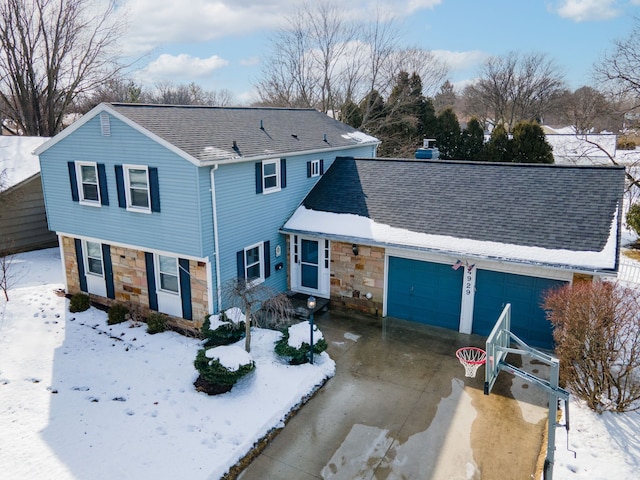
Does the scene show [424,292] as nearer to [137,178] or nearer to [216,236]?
[216,236]

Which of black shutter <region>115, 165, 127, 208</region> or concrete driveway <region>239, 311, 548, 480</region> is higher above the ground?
black shutter <region>115, 165, 127, 208</region>

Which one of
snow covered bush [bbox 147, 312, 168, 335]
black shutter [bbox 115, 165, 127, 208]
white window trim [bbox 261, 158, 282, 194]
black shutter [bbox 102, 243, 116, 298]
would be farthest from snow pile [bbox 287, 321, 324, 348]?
black shutter [bbox 102, 243, 116, 298]

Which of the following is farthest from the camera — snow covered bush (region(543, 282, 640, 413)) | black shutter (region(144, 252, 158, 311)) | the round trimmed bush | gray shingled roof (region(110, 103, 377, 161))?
the round trimmed bush

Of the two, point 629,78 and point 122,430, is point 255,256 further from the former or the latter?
point 629,78

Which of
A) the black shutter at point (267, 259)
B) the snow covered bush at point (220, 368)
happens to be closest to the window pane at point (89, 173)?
the black shutter at point (267, 259)

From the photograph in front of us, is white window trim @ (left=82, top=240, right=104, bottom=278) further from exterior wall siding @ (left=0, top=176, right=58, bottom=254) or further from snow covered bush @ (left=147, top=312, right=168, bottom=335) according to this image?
exterior wall siding @ (left=0, top=176, right=58, bottom=254)

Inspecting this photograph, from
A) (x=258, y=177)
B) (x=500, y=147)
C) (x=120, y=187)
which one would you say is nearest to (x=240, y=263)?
(x=258, y=177)
